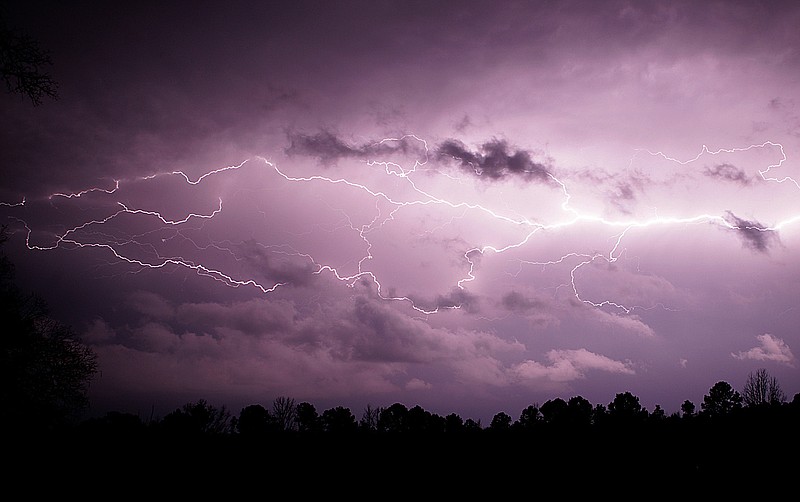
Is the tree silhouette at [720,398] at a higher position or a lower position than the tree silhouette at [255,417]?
higher

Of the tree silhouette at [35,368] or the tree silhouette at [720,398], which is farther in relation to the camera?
the tree silhouette at [720,398]

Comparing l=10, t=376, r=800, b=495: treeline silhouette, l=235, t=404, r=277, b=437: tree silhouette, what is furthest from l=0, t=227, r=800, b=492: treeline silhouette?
l=235, t=404, r=277, b=437: tree silhouette

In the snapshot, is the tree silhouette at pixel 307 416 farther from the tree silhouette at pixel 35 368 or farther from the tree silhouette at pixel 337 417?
the tree silhouette at pixel 35 368

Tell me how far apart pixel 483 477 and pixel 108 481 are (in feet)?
35.0

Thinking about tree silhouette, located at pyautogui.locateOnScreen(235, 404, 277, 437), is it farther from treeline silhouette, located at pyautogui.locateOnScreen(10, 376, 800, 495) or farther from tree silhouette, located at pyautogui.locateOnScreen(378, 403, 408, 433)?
treeline silhouette, located at pyautogui.locateOnScreen(10, 376, 800, 495)

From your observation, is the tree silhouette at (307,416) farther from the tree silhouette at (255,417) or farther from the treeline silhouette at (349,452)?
the treeline silhouette at (349,452)

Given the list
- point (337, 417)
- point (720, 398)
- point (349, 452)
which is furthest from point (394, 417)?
point (349, 452)

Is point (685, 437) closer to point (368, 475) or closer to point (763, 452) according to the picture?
point (763, 452)

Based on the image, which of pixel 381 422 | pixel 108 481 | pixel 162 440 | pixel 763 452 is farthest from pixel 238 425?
pixel 763 452

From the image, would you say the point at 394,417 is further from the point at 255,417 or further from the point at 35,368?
the point at 35,368

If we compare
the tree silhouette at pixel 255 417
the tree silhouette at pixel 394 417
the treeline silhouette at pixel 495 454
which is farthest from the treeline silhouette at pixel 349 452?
the tree silhouette at pixel 394 417

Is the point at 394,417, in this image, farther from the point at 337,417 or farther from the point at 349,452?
the point at 349,452

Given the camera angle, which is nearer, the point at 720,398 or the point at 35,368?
the point at 35,368

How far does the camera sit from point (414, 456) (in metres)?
17.9
